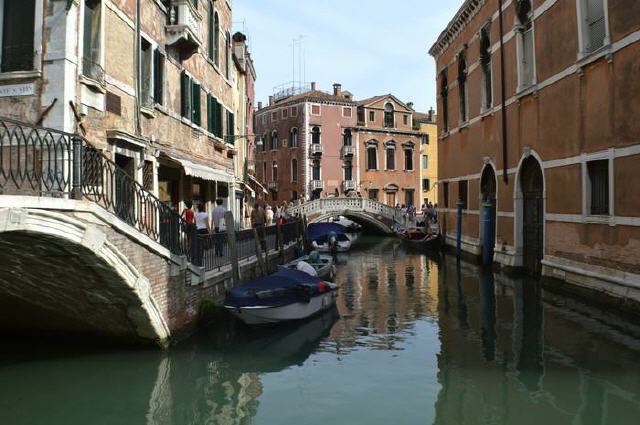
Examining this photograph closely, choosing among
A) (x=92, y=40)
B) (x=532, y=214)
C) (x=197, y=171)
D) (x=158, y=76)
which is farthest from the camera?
(x=532, y=214)

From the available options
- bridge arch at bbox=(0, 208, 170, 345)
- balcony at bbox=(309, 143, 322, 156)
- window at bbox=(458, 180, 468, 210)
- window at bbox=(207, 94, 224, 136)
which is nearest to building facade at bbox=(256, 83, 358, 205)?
balcony at bbox=(309, 143, 322, 156)

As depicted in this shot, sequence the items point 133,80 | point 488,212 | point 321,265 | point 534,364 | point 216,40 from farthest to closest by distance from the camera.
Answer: point 488,212
point 216,40
point 321,265
point 133,80
point 534,364

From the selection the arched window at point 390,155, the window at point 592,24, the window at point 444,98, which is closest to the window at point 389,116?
→ the arched window at point 390,155

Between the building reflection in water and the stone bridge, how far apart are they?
1898cm

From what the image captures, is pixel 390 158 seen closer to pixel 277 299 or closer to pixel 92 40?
pixel 277 299

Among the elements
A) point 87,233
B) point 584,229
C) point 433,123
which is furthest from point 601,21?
point 433,123

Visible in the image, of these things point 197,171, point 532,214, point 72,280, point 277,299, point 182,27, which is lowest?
point 277,299

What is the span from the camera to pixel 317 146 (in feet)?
122

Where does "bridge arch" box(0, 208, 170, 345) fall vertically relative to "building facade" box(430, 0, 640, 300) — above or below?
below

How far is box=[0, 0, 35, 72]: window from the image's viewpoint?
6770 millimetres

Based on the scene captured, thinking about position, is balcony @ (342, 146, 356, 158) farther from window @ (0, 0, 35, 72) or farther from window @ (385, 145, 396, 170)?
window @ (0, 0, 35, 72)

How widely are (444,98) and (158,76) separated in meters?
13.0

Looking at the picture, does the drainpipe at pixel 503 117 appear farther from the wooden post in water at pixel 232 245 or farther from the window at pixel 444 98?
the wooden post in water at pixel 232 245

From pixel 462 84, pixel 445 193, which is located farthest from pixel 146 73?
pixel 445 193
